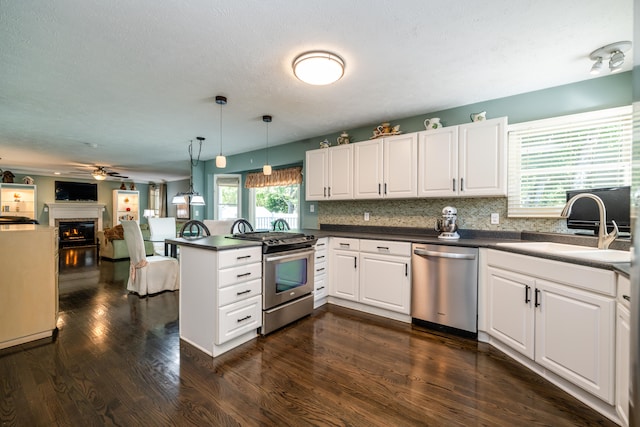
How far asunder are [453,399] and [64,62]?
3703mm

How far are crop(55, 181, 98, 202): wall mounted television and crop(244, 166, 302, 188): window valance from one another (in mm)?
6811

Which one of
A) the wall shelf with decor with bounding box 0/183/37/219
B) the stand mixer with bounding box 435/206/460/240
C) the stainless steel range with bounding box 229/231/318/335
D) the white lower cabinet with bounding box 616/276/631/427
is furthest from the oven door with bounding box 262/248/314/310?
the wall shelf with decor with bounding box 0/183/37/219

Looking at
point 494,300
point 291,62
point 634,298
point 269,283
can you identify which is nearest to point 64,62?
point 291,62

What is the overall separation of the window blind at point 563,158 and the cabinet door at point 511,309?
0.87 metres

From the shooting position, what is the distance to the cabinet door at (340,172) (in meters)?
3.59

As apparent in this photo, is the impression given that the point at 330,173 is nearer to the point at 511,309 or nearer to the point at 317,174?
the point at 317,174

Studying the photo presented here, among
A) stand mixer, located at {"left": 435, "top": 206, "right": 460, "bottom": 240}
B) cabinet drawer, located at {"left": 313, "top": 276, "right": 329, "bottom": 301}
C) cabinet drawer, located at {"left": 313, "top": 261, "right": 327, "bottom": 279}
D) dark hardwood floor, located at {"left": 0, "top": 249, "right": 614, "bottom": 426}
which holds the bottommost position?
dark hardwood floor, located at {"left": 0, "top": 249, "right": 614, "bottom": 426}

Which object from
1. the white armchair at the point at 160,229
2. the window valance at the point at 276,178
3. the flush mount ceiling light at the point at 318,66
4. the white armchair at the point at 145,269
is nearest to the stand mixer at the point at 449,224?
the flush mount ceiling light at the point at 318,66

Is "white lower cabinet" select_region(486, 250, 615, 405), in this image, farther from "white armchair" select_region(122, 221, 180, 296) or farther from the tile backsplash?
"white armchair" select_region(122, 221, 180, 296)

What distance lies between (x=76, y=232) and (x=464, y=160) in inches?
428

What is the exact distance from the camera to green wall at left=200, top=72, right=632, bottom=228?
7.93 feet

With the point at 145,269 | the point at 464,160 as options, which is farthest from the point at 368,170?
the point at 145,269

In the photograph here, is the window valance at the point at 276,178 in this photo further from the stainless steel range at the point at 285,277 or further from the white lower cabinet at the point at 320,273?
the stainless steel range at the point at 285,277

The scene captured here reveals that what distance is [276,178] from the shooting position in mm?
5188
